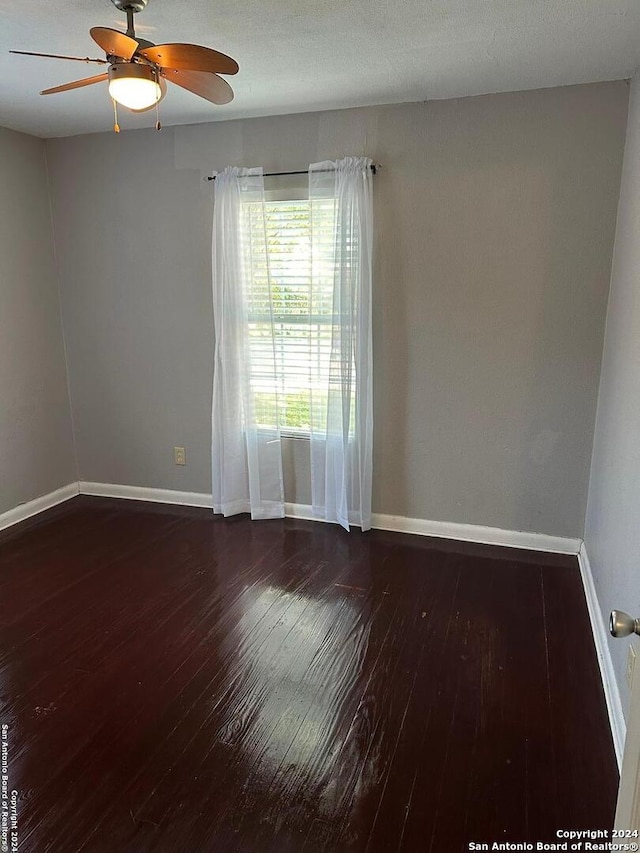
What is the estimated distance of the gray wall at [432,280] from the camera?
→ 293 centimetres

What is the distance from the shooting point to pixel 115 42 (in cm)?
180

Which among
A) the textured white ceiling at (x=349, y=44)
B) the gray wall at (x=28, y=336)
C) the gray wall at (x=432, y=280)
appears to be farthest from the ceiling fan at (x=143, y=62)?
the gray wall at (x=28, y=336)

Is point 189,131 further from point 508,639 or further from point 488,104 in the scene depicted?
point 508,639

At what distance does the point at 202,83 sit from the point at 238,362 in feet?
5.46

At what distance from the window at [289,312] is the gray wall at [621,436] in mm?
Result: 1457

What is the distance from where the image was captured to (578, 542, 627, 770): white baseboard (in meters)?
1.85

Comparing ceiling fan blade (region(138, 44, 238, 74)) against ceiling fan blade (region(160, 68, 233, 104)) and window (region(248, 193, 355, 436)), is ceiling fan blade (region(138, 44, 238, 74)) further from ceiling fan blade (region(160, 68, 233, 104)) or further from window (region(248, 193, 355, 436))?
window (region(248, 193, 355, 436))

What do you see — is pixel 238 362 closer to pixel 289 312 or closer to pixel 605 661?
pixel 289 312

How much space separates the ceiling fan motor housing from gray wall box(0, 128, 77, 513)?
6.49 ft

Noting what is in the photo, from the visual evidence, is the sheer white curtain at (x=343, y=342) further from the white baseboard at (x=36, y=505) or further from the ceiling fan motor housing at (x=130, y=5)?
the white baseboard at (x=36, y=505)

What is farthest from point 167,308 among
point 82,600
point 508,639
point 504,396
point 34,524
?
point 508,639

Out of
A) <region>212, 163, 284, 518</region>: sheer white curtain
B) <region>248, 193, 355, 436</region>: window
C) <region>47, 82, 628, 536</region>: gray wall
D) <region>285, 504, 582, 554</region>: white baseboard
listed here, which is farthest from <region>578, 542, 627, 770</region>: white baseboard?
<region>212, 163, 284, 518</region>: sheer white curtain

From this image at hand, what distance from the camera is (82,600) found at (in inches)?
109

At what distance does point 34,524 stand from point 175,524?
0.90 m
